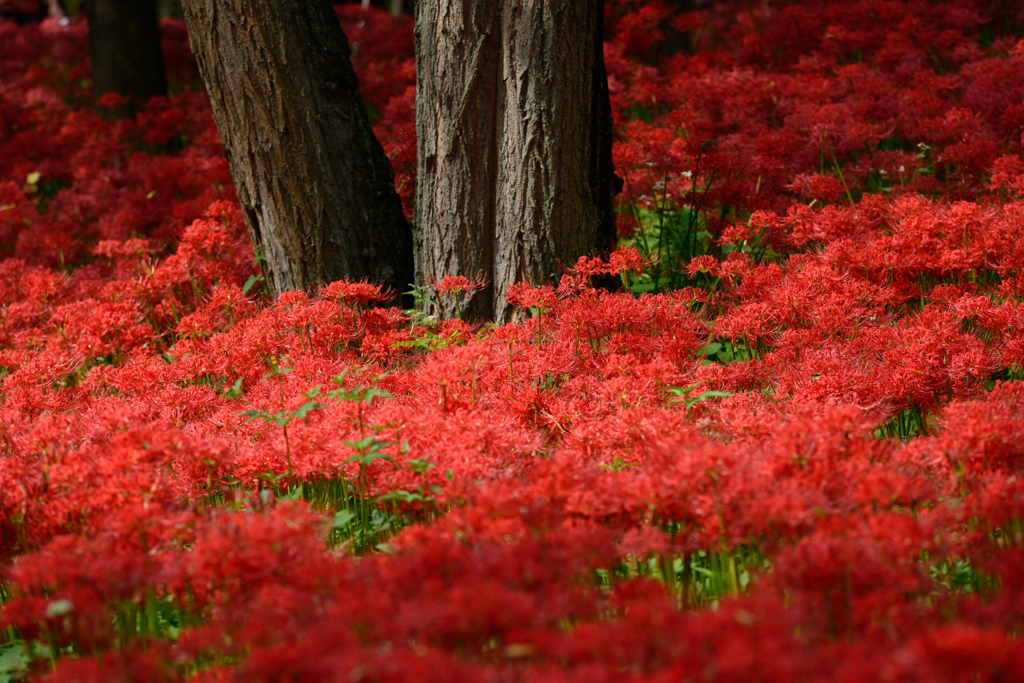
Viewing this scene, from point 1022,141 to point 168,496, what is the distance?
477cm

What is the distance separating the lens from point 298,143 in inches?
167

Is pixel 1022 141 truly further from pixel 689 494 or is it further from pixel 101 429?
pixel 101 429

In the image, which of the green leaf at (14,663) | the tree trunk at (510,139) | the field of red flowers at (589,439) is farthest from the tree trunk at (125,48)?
the green leaf at (14,663)

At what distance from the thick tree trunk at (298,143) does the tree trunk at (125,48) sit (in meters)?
4.09

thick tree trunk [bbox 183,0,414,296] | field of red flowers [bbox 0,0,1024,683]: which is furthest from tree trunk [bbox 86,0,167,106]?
thick tree trunk [bbox 183,0,414,296]

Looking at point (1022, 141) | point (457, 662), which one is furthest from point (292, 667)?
point (1022, 141)

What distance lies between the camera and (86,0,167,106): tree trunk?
297 inches

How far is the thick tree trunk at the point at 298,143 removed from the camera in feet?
13.5

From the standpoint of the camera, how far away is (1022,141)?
4594mm

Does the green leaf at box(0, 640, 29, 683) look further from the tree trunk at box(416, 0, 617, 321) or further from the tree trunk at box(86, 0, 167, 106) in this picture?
the tree trunk at box(86, 0, 167, 106)

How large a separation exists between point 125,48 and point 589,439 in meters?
7.06

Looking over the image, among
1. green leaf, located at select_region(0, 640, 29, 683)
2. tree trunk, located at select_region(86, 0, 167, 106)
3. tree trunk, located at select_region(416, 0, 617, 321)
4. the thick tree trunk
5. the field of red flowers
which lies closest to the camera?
the field of red flowers

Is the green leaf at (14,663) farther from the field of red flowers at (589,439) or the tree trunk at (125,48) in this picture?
the tree trunk at (125,48)

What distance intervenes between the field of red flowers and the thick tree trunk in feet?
1.29
